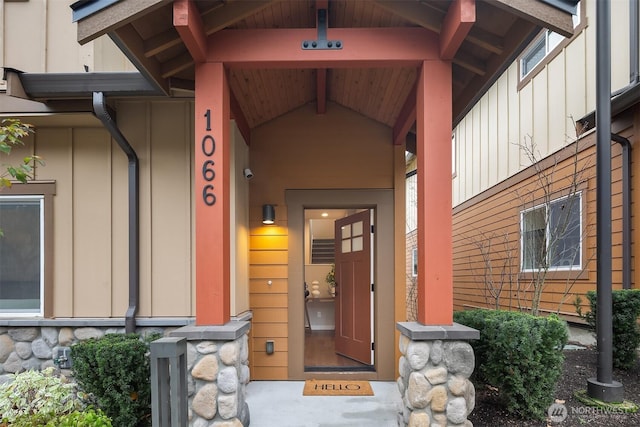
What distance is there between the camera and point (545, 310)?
559 cm

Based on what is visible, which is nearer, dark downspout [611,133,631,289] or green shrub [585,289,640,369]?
green shrub [585,289,640,369]

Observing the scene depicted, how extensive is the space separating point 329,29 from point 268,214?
7.21 ft

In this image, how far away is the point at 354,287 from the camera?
17.3ft

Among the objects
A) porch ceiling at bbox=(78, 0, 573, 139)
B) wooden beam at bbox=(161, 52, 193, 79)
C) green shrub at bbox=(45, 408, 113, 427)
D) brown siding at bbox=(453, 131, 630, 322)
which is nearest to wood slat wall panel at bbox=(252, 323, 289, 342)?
green shrub at bbox=(45, 408, 113, 427)

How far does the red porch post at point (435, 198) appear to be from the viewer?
2760 millimetres

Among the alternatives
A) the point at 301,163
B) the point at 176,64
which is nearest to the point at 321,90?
the point at 301,163

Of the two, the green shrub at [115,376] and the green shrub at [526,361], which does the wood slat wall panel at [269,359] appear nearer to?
the green shrub at [115,376]

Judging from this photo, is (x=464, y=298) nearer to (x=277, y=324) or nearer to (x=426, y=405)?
(x=277, y=324)

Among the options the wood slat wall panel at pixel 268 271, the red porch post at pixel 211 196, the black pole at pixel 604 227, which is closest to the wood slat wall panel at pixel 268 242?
the wood slat wall panel at pixel 268 271

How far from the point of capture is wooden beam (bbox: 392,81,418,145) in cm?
382

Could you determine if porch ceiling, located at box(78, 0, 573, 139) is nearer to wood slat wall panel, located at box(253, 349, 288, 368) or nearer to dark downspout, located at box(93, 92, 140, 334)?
dark downspout, located at box(93, 92, 140, 334)

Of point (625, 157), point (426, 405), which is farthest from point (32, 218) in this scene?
point (625, 157)

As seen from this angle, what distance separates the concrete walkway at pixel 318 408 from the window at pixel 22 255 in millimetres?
2227

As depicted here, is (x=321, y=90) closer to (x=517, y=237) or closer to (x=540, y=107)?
(x=540, y=107)
